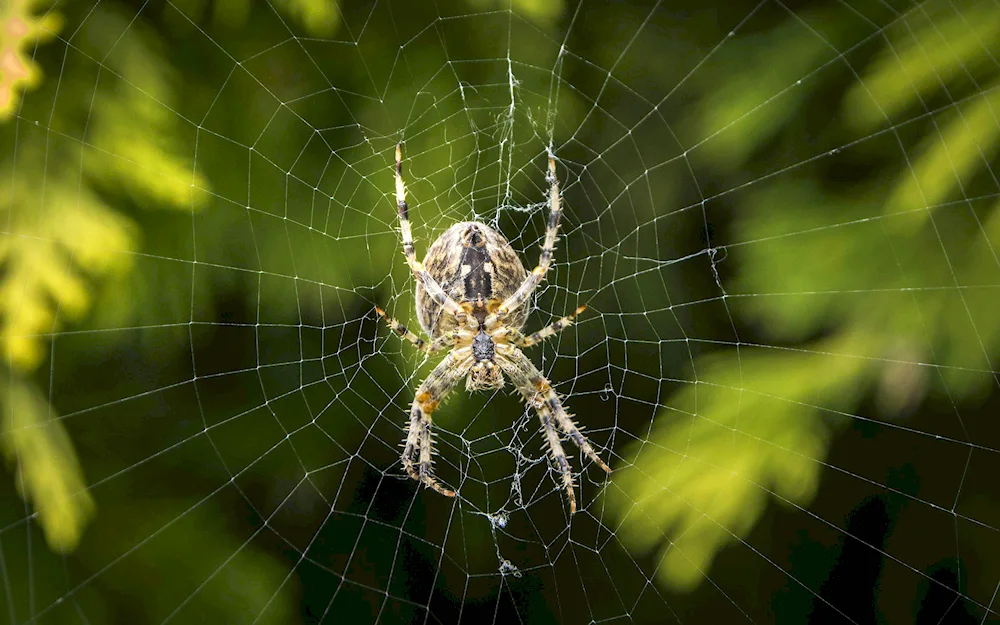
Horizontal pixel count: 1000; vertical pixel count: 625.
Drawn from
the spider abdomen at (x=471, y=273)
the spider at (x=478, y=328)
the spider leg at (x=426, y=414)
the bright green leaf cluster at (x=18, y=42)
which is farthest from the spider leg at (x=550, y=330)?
the bright green leaf cluster at (x=18, y=42)

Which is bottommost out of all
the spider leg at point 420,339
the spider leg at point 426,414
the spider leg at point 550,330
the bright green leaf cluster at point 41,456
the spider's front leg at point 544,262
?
the bright green leaf cluster at point 41,456

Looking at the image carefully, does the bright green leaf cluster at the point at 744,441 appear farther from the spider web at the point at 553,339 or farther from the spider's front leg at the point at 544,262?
the spider's front leg at the point at 544,262

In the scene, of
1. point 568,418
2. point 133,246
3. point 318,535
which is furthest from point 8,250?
point 568,418

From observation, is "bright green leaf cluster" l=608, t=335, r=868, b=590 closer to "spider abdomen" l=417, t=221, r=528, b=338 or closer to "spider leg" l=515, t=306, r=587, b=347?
"spider leg" l=515, t=306, r=587, b=347

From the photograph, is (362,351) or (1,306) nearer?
(1,306)

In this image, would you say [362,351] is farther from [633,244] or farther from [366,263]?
[633,244]

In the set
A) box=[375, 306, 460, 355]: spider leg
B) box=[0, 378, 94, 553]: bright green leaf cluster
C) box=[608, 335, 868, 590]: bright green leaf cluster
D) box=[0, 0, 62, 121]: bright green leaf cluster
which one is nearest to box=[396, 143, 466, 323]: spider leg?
box=[375, 306, 460, 355]: spider leg

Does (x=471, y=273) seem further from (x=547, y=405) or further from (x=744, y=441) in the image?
(x=744, y=441)
